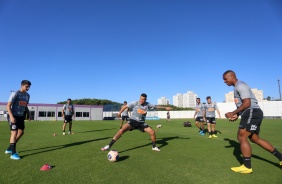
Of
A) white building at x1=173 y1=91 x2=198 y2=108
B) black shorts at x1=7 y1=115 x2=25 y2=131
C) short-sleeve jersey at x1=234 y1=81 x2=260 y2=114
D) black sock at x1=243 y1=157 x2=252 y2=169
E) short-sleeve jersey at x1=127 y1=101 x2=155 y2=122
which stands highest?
white building at x1=173 y1=91 x2=198 y2=108

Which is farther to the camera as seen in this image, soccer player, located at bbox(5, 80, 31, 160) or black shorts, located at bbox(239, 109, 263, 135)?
soccer player, located at bbox(5, 80, 31, 160)

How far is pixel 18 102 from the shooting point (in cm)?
648

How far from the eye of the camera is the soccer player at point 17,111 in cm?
616

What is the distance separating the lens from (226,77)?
17.3ft

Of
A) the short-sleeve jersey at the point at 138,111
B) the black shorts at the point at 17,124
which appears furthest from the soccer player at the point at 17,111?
the short-sleeve jersey at the point at 138,111

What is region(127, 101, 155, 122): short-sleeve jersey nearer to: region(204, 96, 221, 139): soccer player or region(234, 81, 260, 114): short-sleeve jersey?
region(234, 81, 260, 114): short-sleeve jersey

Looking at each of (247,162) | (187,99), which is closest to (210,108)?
(247,162)

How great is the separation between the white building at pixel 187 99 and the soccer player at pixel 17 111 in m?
169

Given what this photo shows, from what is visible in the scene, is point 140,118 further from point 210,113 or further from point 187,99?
point 187,99

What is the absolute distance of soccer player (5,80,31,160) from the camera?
616cm

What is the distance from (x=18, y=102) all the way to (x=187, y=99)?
17002 centimetres

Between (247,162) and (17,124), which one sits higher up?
(17,124)

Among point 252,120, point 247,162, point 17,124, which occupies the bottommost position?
point 247,162

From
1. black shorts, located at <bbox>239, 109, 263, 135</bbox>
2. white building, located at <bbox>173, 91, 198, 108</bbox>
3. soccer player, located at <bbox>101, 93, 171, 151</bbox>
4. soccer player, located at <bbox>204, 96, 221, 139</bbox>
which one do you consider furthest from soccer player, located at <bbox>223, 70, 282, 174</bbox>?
white building, located at <bbox>173, 91, 198, 108</bbox>
